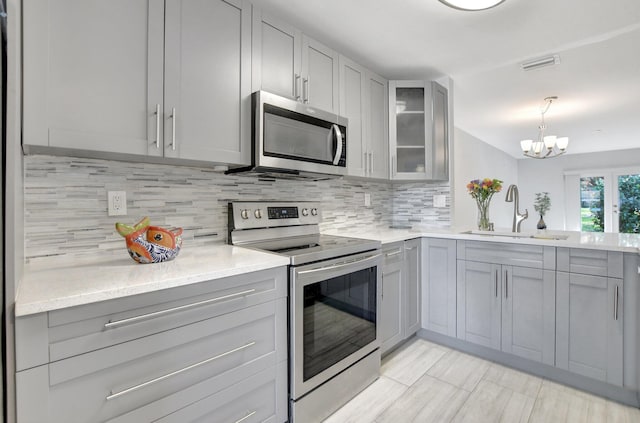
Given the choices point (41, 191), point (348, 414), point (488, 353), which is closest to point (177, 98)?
point (41, 191)

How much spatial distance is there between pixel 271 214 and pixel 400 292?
3.75 ft

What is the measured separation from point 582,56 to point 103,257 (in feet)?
11.5

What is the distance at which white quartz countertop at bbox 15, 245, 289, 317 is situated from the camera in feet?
2.93

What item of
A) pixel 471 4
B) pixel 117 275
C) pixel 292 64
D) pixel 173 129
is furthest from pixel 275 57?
pixel 117 275

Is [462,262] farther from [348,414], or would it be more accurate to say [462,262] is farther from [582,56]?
[582,56]

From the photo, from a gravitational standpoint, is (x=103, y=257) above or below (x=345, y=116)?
below

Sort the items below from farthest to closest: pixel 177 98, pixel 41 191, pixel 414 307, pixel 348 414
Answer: pixel 414 307
pixel 348 414
pixel 177 98
pixel 41 191

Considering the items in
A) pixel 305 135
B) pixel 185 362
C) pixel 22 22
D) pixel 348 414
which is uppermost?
pixel 22 22

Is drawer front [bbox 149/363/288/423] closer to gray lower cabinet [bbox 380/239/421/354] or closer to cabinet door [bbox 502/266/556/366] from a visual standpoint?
gray lower cabinet [bbox 380/239/421/354]

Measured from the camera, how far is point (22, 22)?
3.45ft

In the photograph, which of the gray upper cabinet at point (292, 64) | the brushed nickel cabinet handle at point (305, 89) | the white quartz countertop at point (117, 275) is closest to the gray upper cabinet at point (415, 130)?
the gray upper cabinet at point (292, 64)

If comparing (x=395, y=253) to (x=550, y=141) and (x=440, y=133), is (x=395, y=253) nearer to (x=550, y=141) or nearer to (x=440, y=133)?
(x=440, y=133)

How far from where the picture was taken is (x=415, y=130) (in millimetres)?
2783

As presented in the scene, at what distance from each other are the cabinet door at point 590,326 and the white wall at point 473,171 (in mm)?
1863
